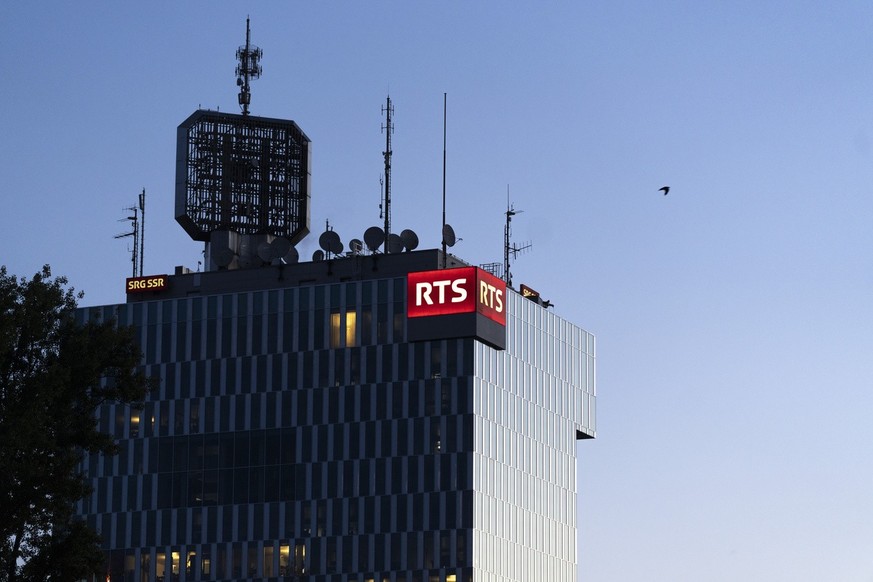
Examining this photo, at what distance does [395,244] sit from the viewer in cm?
19250

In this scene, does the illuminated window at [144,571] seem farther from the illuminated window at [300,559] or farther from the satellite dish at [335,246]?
the satellite dish at [335,246]

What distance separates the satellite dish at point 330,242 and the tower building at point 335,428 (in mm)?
157

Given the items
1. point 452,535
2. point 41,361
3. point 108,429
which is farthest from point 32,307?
point 108,429

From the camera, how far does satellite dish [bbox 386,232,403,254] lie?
192000mm

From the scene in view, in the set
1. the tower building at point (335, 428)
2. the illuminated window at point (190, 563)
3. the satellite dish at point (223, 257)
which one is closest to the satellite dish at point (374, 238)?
the tower building at point (335, 428)

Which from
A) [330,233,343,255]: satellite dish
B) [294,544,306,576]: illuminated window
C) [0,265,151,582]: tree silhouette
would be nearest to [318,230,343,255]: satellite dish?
[330,233,343,255]: satellite dish

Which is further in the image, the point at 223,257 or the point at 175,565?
the point at 223,257

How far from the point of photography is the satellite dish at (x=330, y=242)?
191875mm

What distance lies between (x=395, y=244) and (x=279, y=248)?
11.0 meters

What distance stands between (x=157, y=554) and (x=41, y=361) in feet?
315

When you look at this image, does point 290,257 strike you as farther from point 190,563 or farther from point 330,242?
point 190,563

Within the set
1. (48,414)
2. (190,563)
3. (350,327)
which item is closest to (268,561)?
(190,563)

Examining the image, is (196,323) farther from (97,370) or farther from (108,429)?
(97,370)

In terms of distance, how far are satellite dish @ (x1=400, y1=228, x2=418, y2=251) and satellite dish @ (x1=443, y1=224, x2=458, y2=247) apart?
4.97 m
